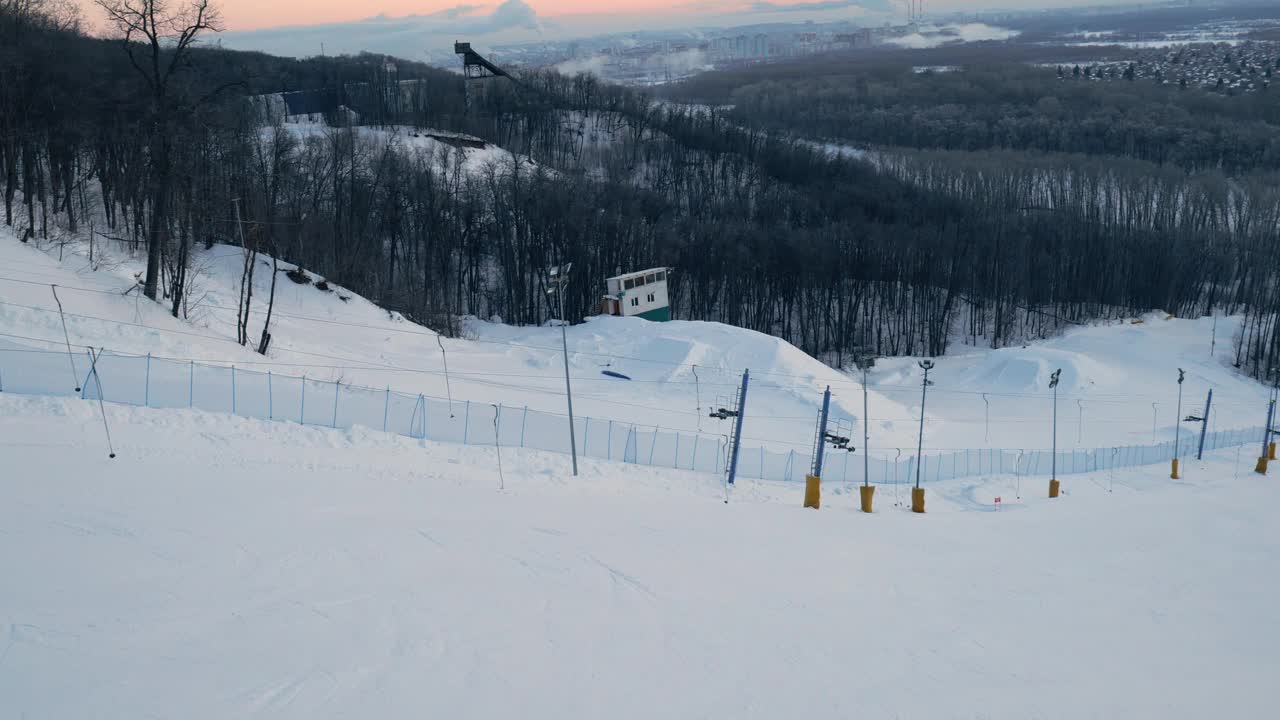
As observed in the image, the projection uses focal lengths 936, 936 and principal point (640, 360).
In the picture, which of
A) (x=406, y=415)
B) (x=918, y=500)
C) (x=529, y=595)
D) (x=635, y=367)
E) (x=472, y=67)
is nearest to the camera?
(x=529, y=595)

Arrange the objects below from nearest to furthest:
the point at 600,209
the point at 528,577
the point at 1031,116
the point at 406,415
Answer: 1. the point at 528,577
2. the point at 406,415
3. the point at 600,209
4. the point at 1031,116

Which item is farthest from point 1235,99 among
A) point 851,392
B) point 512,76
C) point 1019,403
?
point 851,392

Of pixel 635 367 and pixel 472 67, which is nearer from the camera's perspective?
pixel 635 367

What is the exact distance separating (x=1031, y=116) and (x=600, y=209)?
97.1 metres

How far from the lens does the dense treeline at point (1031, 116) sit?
125 meters

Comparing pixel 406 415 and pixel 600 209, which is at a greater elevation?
pixel 600 209

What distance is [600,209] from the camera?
254 feet

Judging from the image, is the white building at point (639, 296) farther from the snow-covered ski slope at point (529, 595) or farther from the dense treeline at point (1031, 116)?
the dense treeline at point (1031, 116)

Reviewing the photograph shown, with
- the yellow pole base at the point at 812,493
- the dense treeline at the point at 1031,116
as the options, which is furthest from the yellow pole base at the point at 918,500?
the dense treeline at the point at 1031,116

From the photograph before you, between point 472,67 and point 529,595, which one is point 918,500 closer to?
point 529,595

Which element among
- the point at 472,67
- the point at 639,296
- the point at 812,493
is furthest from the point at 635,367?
the point at 472,67

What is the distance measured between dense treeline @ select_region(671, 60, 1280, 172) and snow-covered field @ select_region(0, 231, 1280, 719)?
10414 cm

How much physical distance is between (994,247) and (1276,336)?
22.3m

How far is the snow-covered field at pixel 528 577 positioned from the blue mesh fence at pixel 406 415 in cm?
54
